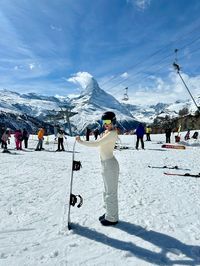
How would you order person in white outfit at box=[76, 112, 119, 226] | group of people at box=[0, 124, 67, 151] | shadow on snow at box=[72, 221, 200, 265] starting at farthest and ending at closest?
group of people at box=[0, 124, 67, 151]
person in white outfit at box=[76, 112, 119, 226]
shadow on snow at box=[72, 221, 200, 265]

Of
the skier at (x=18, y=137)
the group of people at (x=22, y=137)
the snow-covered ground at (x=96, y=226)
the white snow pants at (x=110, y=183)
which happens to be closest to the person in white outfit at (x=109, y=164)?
the white snow pants at (x=110, y=183)

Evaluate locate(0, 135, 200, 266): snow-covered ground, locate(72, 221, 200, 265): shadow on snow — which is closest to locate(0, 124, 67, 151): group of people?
locate(0, 135, 200, 266): snow-covered ground

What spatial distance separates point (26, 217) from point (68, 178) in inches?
216

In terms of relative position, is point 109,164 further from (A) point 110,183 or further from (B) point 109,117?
(B) point 109,117

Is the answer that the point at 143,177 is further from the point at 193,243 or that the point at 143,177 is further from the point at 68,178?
the point at 193,243

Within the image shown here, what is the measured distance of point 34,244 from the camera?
5.66 meters

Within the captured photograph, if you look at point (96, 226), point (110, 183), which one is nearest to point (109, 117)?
point (110, 183)

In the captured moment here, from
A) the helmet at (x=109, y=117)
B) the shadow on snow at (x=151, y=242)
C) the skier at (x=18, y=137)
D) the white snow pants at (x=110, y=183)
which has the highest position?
the skier at (x=18, y=137)

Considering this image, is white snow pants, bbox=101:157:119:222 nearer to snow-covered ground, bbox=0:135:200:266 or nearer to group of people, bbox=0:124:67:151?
snow-covered ground, bbox=0:135:200:266

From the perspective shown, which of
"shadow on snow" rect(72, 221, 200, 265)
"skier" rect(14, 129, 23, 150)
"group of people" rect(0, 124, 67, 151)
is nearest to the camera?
"shadow on snow" rect(72, 221, 200, 265)

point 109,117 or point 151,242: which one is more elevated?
point 109,117

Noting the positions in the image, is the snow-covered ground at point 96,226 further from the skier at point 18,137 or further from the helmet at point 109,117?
the skier at point 18,137

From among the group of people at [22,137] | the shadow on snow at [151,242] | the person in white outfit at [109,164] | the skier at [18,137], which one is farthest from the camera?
the skier at [18,137]

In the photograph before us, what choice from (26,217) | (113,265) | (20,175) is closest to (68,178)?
(20,175)
